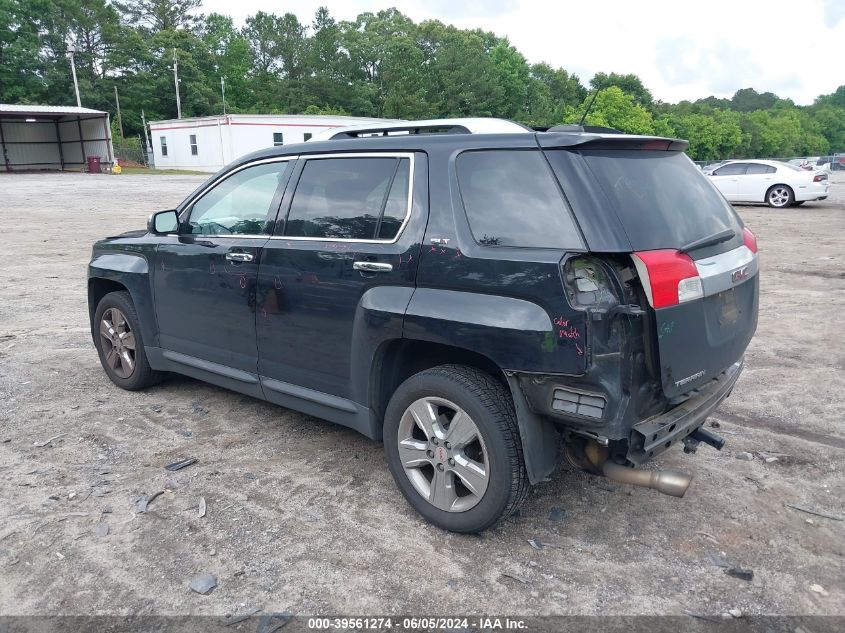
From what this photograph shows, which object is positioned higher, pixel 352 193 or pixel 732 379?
pixel 352 193

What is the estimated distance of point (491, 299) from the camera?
301 cm

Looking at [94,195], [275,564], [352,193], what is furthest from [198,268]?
[94,195]

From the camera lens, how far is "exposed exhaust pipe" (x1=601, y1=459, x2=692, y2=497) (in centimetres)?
301

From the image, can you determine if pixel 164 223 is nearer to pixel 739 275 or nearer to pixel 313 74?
pixel 739 275

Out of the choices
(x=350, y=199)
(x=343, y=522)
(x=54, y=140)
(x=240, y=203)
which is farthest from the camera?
(x=54, y=140)

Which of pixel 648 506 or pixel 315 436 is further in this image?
pixel 315 436

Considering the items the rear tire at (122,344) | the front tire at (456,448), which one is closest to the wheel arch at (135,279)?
the rear tire at (122,344)

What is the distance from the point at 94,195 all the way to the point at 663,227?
1025 inches

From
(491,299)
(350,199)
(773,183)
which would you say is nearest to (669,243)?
(491,299)

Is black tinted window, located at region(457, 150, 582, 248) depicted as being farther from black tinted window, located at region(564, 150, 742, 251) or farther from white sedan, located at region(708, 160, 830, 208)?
white sedan, located at region(708, 160, 830, 208)

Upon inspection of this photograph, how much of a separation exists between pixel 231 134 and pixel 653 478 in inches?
1711

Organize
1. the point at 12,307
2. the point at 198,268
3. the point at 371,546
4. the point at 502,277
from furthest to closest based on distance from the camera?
the point at 12,307 < the point at 198,268 < the point at 371,546 < the point at 502,277

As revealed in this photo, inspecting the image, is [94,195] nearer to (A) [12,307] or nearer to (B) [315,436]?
(A) [12,307]

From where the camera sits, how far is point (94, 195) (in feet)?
82.1
